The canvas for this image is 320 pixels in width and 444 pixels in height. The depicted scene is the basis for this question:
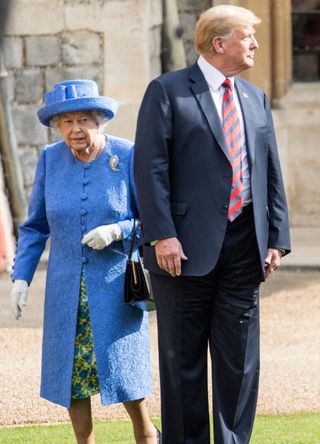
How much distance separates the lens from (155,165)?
5109 mm

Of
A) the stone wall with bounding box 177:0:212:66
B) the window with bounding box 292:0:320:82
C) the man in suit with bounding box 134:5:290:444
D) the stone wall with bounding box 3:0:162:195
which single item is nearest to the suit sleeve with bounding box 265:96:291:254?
the man in suit with bounding box 134:5:290:444

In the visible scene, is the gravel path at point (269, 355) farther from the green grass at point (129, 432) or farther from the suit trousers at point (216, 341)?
the suit trousers at point (216, 341)

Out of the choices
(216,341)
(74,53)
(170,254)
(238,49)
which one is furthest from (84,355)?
(74,53)

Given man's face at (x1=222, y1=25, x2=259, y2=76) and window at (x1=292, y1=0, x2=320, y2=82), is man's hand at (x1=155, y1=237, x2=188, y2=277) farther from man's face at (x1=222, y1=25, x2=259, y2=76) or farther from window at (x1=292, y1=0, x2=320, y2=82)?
window at (x1=292, y1=0, x2=320, y2=82)

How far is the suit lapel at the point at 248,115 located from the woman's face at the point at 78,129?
602mm

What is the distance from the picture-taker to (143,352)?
18.6ft

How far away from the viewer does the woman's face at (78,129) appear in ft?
18.2

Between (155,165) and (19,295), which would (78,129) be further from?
(19,295)

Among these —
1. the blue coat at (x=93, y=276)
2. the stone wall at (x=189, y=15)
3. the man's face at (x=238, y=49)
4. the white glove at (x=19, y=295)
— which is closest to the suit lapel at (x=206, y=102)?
the man's face at (x=238, y=49)

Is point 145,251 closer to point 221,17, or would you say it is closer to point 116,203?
point 116,203

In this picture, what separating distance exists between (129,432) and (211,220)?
1667mm

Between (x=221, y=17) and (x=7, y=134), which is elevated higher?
(x=221, y=17)

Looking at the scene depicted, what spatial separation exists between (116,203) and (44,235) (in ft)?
1.13

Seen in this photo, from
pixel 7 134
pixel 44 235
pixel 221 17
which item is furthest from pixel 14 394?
pixel 7 134
